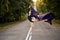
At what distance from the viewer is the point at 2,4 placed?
114 feet

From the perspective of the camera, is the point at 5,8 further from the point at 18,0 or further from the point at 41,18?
the point at 41,18

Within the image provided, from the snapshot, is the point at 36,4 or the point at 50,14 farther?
the point at 36,4

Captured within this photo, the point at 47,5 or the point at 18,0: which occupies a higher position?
the point at 18,0

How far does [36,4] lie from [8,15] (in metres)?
40.5

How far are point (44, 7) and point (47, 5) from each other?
0.15 meters

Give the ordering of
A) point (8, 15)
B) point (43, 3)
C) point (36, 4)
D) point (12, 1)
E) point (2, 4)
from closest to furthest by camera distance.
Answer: point (43, 3), point (36, 4), point (2, 4), point (12, 1), point (8, 15)

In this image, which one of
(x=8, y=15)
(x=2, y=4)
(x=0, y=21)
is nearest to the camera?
(x=2, y=4)

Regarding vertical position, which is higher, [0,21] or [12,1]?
[12,1]

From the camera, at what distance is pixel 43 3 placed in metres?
6.36

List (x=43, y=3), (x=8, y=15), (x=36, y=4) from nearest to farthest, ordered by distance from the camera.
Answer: (x=43, y=3) → (x=36, y=4) → (x=8, y=15)


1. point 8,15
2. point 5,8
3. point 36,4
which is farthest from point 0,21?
point 36,4

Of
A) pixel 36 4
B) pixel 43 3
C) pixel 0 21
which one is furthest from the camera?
pixel 0 21

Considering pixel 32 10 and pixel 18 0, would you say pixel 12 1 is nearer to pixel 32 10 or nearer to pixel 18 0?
pixel 18 0

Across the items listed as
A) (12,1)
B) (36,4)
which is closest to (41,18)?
(36,4)
